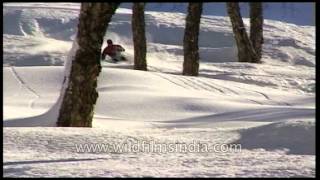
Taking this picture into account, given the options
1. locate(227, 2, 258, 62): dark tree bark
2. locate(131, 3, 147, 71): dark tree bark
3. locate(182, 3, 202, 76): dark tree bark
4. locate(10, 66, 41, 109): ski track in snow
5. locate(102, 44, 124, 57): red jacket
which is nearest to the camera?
locate(10, 66, 41, 109): ski track in snow

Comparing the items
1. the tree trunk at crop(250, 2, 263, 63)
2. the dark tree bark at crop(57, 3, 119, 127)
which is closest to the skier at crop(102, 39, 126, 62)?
the tree trunk at crop(250, 2, 263, 63)

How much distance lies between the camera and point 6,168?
472 cm

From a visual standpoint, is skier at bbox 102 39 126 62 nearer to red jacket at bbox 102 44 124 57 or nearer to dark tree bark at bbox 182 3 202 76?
red jacket at bbox 102 44 124 57

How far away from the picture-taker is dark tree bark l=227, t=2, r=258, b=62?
59.7 feet

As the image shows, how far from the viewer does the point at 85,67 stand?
7.32 metres

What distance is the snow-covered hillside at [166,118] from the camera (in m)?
4.72

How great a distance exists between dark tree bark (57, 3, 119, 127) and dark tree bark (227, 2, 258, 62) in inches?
431

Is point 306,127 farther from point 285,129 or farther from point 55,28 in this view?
point 55,28

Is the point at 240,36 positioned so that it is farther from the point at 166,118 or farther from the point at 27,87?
the point at 166,118

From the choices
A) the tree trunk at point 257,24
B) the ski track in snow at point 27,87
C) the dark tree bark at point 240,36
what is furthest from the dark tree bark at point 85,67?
the tree trunk at point 257,24

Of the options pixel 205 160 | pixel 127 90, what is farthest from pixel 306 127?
pixel 127 90

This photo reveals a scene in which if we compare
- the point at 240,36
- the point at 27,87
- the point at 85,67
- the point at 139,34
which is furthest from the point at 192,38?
the point at 85,67

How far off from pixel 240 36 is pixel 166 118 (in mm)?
10394

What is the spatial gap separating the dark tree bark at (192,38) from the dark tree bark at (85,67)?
Answer: 858cm
